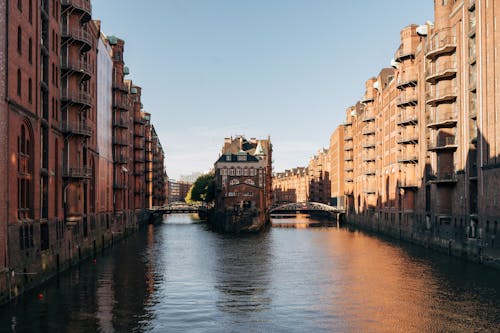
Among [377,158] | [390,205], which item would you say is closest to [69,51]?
[390,205]

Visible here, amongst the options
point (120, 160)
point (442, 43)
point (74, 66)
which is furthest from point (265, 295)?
point (120, 160)

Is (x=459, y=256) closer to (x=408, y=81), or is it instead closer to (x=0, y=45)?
(x=408, y=81)

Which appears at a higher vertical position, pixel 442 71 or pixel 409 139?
pixel 442 71

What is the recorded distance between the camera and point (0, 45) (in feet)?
110

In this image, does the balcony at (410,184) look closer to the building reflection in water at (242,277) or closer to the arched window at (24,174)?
the building reflection in water at (242,277)

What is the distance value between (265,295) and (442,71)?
36.8 m

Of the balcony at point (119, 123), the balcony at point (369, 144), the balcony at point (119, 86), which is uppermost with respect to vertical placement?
the balcony at point (119, 86)

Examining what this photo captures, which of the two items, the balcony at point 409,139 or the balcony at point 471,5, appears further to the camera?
the balcony at point 409,139

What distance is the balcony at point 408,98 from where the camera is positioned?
78.1m

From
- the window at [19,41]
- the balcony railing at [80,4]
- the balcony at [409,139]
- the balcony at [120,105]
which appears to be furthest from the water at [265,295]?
the balcony at [120,105]

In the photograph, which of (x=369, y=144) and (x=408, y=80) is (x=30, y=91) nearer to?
(x=408, y=80)

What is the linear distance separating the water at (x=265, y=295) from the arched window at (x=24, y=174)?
5.57 meters

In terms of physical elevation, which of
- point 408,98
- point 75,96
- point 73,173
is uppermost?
point 408,98

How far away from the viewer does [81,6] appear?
5300 centimetres
